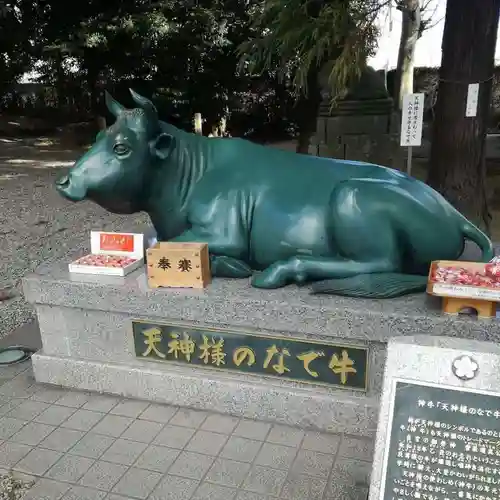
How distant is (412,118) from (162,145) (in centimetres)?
419

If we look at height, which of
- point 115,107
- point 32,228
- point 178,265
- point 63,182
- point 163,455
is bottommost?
point 32,228

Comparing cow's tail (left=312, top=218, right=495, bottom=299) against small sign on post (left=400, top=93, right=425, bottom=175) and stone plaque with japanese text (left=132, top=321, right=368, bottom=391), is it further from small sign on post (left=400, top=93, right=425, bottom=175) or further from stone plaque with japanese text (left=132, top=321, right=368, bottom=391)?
small sign on post (left=400, top=93, right=425, bottom=175)

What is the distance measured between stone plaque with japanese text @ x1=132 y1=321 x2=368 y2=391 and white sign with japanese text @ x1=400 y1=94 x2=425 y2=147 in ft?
13.8

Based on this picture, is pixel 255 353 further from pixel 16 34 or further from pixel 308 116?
pixel 308 116

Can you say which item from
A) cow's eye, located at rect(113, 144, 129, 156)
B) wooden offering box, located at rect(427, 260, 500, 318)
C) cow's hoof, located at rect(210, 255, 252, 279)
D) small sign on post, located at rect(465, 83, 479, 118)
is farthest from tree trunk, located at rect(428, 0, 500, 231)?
cow's eye, located at rect(113, 144, 129, 156)

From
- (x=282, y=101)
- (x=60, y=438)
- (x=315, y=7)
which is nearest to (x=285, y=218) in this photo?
(x=60, y=438)

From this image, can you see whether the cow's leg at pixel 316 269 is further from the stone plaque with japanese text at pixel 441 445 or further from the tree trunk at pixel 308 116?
the tree trunk at pixel 308 116

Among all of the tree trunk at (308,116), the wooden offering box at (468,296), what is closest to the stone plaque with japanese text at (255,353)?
the wooden offering box at (468,296)

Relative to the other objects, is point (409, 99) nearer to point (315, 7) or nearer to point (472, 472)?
point (315, 7)

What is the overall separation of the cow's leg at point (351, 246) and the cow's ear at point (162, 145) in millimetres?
921

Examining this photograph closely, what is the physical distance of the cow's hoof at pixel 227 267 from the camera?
3.30m

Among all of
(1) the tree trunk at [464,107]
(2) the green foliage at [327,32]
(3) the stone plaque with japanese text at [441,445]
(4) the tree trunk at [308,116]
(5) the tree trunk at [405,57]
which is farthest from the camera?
(4) the tree trunk at [308,116]

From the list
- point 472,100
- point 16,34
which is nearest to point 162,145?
point 472,100

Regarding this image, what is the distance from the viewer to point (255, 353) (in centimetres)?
320
